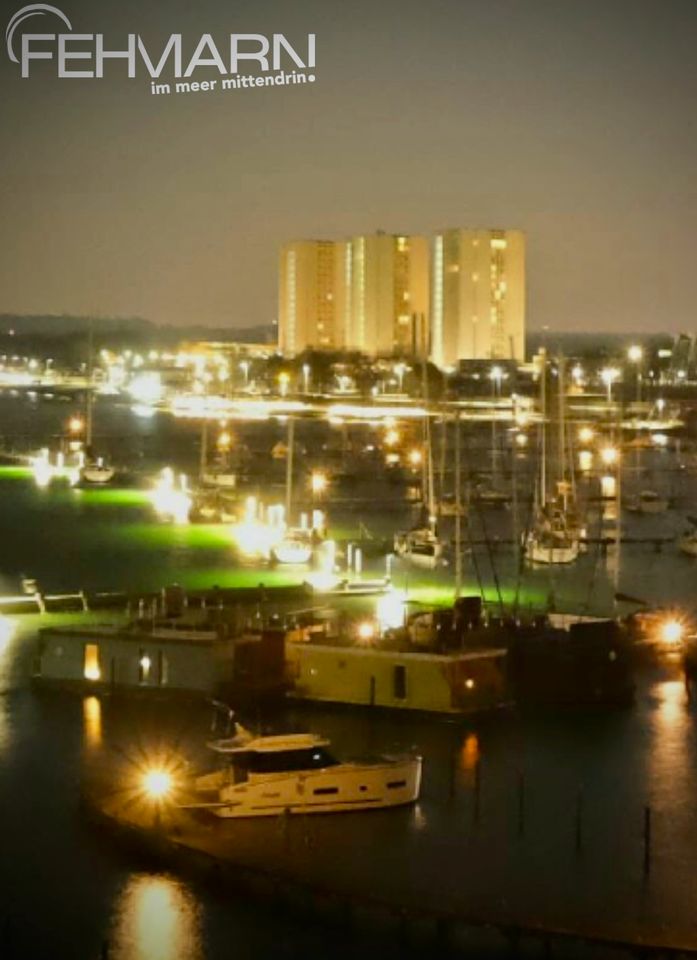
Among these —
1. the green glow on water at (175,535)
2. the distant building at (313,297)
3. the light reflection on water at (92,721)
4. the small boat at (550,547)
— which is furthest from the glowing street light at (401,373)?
the light reflection on water at (92,721)

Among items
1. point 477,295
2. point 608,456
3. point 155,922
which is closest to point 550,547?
point 155,922

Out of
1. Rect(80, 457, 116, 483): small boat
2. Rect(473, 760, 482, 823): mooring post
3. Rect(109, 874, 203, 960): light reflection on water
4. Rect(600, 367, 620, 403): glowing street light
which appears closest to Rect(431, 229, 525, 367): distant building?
Rect(600, 367, 620, 403): glowing street light

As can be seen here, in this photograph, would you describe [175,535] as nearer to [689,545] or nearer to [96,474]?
[689,545]

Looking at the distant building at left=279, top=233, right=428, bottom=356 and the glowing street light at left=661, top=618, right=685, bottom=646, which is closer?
the glowing street light at left=661, top=618, right=685, bottom=646

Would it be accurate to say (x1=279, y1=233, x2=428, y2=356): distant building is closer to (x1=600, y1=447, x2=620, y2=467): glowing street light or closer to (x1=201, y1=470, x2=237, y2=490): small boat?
(x1=600, y1=447, x2=620, y2=467): glowing street light

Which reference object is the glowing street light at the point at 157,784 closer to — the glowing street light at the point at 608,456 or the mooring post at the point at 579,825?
the mooring post at the point at 579,825

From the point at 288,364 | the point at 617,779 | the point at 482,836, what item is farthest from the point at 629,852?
the point at 288,364

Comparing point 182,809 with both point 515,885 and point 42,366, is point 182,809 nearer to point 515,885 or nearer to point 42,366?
point 515,885

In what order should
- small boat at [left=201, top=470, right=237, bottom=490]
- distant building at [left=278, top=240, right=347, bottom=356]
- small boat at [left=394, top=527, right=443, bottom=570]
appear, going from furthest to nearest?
distant building at [left=278, top=240, right=347, bottom=356]
small boat at [left=201, top=470, right=237, bottom=490]
small boat at [left=394, top=527, right=443, bottom=570]
